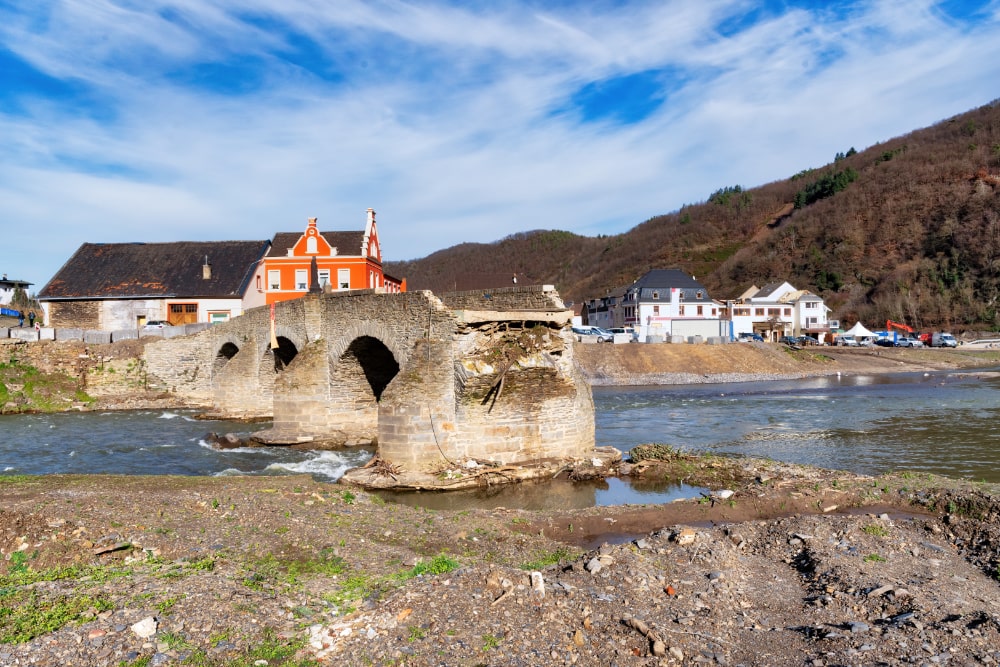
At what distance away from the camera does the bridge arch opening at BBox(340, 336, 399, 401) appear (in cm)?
1912

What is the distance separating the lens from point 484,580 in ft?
22.4

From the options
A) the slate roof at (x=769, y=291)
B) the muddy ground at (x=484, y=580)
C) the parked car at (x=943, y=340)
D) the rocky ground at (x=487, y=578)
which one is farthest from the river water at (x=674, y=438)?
the slate roof at (x=769, y=291)

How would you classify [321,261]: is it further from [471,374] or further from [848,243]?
[848,243]

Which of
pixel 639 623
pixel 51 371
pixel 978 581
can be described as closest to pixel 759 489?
pixel 978 581

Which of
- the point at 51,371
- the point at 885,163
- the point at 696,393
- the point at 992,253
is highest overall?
the point at 885,163

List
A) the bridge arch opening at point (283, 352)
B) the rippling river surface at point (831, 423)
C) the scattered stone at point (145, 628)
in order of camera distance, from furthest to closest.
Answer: the bridge arch opening at point (283, 352) → the rippling river surface at point (831, 423) → the scattered stone at point (145, 628)

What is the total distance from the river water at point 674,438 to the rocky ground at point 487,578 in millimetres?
3449

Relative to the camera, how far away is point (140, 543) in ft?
25.6

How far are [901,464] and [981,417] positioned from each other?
437 inches

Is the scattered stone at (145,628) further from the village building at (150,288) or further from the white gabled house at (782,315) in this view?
the white gabled house at (782,315)

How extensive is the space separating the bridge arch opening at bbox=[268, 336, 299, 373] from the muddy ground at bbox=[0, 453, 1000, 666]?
41.6 feet

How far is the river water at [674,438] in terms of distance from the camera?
1561 centimetres

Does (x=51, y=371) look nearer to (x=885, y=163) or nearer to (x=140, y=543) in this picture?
(x=140, y=543)

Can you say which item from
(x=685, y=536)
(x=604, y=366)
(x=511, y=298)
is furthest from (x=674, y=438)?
(x=604, y=366)
